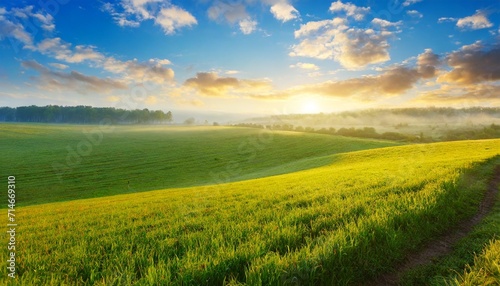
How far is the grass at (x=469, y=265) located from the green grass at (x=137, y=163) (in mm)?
36310

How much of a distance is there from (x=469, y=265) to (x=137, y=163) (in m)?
63.1

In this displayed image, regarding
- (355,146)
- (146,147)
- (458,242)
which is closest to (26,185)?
(146,147)

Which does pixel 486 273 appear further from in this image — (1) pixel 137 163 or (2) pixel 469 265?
(1) pixel 137 163

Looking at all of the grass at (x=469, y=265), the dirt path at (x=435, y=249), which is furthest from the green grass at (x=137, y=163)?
the grass at (x=469, y=265)

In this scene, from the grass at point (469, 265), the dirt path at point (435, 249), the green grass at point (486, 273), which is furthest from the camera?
the dirt path at point (435, 249)

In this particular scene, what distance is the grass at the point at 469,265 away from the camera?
446 cm

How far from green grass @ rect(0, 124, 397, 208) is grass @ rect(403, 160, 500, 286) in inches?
1430

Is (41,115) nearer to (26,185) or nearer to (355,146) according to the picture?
(26,185)

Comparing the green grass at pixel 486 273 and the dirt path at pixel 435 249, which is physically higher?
the green grass at pixel 486 273

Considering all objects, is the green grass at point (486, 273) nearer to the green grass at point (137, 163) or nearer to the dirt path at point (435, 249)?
the dirt path at point (435, 249)

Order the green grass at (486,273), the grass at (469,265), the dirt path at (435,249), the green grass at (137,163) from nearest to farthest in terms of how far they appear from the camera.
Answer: the green grass at (486,273), the grass at (469,265), the dirt path at (435,249), the green grass at (137,163)

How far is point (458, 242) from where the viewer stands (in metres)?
6.76

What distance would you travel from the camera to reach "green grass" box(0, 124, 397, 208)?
1677 inches

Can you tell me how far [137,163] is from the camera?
59656mm
